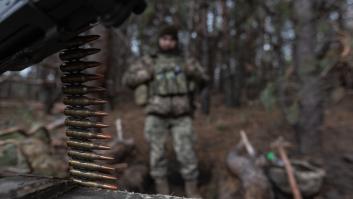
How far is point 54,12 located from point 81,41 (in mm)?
355

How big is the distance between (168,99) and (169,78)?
32 cm

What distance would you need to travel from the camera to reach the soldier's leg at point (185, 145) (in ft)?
16.4

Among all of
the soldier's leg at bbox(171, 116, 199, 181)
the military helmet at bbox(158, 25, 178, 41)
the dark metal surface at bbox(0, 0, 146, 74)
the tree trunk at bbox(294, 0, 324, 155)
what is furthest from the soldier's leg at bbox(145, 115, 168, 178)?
the dark metal surface at bbox(0, 0, 146, 74)

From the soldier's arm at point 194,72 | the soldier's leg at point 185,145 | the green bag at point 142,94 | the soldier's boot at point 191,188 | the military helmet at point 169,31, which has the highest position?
the military helmet at point 169,31

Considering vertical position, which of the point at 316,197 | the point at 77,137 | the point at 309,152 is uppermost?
the point at 77,137

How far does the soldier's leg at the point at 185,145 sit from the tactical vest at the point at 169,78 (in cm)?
49

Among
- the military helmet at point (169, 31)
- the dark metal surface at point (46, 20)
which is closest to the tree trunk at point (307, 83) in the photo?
the military helmet at point (169, 31)

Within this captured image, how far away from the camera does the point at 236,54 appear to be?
13.1 m

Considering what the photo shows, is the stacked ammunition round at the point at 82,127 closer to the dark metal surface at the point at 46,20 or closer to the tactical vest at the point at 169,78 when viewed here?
the dark metal surface at the point at 46,20

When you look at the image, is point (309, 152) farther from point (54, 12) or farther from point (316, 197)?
point (54, 12)

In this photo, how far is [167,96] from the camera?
15.8 feet

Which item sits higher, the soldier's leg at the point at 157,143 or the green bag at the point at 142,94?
the green bag at the point at 142,94

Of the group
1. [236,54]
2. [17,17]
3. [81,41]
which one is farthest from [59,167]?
[236,54]

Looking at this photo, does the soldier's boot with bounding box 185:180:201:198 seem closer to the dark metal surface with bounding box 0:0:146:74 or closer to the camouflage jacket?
the camouflage jacket
